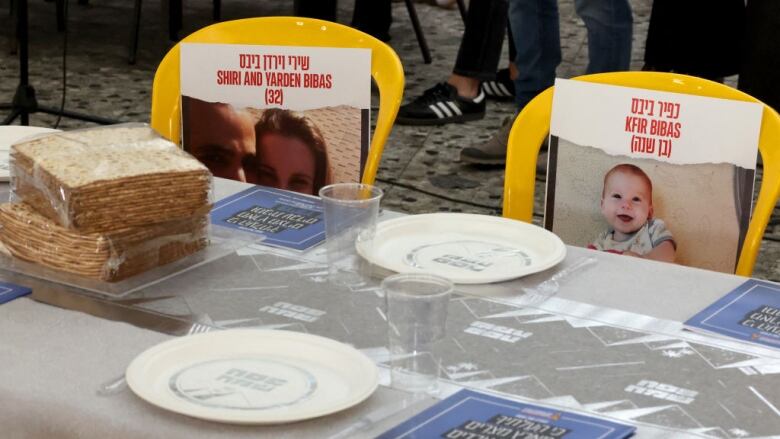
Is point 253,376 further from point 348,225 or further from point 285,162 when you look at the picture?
point 285,162

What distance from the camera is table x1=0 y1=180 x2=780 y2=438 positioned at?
96 cm

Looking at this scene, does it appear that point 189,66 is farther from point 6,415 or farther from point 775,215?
point 775,215

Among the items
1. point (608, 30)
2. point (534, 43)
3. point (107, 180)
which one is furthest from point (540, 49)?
point (107, 180)

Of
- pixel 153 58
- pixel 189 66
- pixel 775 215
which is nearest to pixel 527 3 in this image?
pixel 775 215

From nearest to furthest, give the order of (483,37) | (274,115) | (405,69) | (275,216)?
(275,216) < (274,115) < (483,37) < (405,69)

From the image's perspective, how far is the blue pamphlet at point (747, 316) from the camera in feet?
3.82

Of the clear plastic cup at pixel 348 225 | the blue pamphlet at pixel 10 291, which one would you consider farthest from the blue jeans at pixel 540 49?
the blue pamphlet at pixel 10 291

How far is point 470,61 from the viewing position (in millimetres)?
3809

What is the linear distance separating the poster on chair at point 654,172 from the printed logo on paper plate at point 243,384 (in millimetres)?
756

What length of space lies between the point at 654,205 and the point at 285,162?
64 cm

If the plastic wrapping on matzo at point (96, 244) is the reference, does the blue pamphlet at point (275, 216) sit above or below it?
below

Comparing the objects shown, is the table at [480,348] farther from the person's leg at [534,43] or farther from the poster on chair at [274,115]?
the person's leg at [534,43]

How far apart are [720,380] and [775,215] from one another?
221 cm

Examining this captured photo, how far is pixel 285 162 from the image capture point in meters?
2.01
